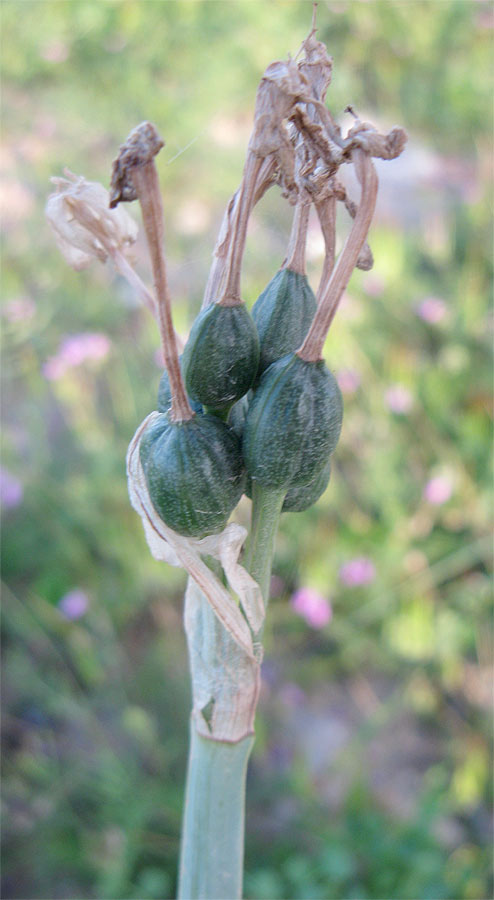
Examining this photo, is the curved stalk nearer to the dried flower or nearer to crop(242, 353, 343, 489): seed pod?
crop(242, 353, 343, 489): seed pod

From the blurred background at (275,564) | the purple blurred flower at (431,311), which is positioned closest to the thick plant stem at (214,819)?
the blurred background at (275,564)

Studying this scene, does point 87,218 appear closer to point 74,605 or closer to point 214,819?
point 214,819

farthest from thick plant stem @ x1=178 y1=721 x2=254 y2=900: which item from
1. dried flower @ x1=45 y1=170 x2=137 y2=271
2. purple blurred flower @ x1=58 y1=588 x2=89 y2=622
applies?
purple blurred flower @ x1=58 y1=588 x2=89 y2=622

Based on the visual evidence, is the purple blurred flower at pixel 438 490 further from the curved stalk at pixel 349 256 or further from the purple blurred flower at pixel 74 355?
the curved stalk at pixel 349 256

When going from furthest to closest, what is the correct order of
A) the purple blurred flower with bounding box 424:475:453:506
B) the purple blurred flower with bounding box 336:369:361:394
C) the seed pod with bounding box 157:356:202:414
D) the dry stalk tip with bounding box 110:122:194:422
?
1. the purple blurred flower with bounding box 336:369:361:394
2. the purple blurred flower with bounding box 424:475:453:506
3. the seed pod with bounding box 157:356:202:414
4. the dry stalk tip with bounding box 110:122:194:422

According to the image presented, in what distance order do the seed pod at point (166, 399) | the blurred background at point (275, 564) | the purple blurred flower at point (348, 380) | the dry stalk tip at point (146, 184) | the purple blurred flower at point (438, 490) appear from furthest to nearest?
the purple blurred flower at point (348, 380) → the purple blurred flower at point (438, 490) → the blurred background at point (275, 564) → the seed pod at point (166, 399) → the dry stalk tip at point (146, 184)

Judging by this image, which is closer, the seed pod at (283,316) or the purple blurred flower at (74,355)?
the seed pod at (283,316)

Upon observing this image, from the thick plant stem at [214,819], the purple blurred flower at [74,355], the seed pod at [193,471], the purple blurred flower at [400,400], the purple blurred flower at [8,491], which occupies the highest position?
the seed pod at [193,471]
